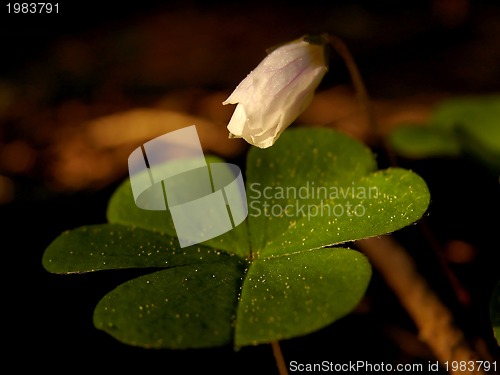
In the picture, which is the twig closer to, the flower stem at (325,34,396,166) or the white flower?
the flower stem at (325,34,396,166)

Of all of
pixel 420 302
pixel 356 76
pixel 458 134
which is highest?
pixel 356 76

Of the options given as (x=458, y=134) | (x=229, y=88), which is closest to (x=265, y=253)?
(x=458, y=134)

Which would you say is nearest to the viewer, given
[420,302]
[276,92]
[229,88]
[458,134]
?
[276,92]

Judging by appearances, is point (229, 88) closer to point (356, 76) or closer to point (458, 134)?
point (458, 134)

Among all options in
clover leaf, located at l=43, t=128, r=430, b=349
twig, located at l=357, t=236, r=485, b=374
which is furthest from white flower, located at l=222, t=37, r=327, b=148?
twig, located at l=357, t=236, r=485, b=374

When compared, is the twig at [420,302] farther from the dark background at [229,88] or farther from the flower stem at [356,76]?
the flower stem at [356,76]

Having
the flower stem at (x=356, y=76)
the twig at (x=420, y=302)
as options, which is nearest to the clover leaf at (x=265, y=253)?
the flower stem at (x=356, y=76)
